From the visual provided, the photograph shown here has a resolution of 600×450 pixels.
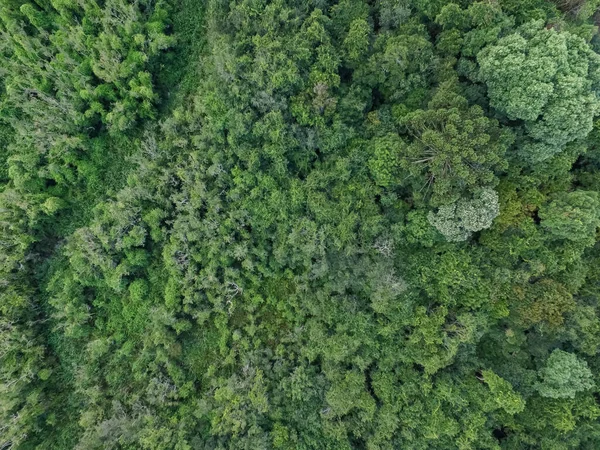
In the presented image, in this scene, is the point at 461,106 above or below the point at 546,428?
above

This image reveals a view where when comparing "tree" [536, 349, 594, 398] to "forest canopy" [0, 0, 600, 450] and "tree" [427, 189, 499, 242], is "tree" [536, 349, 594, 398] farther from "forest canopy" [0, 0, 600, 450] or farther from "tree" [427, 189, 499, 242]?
"tree" [427, 189, 499, 242]

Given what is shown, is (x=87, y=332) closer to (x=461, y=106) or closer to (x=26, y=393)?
(x=26, y=393)

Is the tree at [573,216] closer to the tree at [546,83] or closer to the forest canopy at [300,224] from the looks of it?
the forest canopy at [300,224]

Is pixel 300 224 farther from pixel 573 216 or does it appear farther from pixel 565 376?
pixel 565 376

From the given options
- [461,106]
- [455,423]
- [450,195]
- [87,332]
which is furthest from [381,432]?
[87,332]

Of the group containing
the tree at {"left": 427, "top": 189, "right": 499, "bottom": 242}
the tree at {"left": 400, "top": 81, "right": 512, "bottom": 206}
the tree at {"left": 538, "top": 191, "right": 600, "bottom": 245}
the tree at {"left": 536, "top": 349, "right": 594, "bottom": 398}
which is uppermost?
the tree at {"left": 400, "top": 81, "right": 512, "bottom": 206}

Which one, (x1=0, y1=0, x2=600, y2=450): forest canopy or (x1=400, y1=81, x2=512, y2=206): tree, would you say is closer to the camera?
(x1=400, y1=81, x2=512, y2=206): tree

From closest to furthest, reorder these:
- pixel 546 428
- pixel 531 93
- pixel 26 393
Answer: pixel 531 93 < pixel 546 428 < pixel 26 393

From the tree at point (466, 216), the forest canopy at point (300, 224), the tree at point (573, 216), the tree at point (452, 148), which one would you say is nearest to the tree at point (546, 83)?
the forest canopy at point (300, 224)

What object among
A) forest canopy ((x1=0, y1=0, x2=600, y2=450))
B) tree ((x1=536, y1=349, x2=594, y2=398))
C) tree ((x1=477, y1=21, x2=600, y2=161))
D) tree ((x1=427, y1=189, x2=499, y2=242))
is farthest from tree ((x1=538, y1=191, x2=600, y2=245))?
tree ((x1=536, y1=349, x2=594, y2=398))
